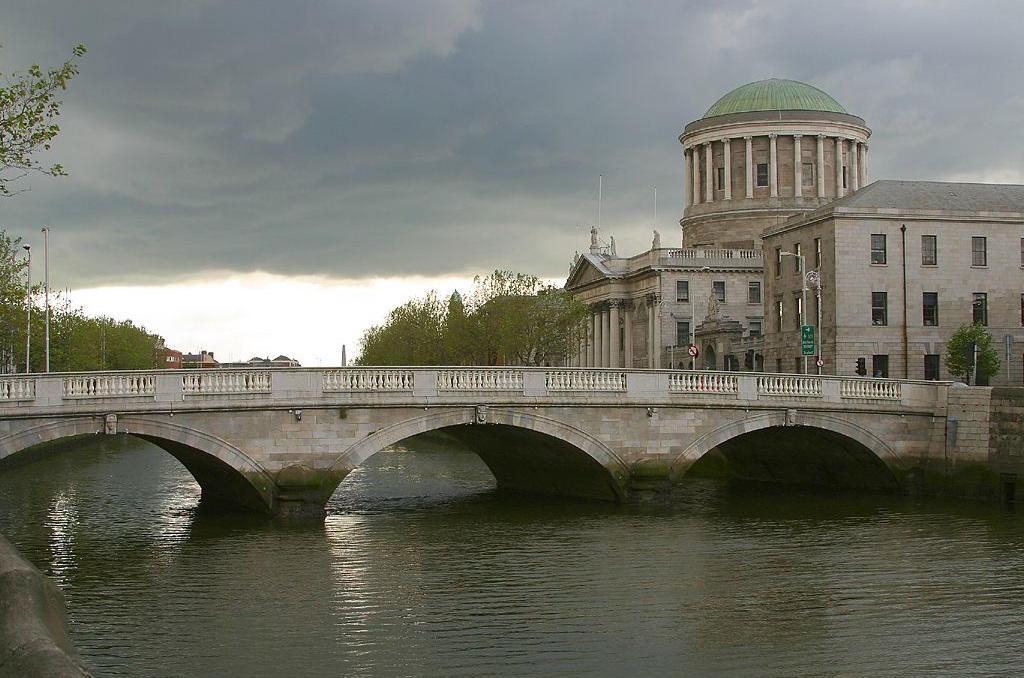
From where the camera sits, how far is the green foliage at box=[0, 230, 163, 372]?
193 ft

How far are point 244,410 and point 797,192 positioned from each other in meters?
79.2

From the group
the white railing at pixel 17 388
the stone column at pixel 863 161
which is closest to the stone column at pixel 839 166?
the stone column at pixel 863 161

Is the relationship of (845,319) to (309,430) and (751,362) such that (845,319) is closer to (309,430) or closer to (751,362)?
(751,362)

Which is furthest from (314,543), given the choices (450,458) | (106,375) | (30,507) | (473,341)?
(473,341)

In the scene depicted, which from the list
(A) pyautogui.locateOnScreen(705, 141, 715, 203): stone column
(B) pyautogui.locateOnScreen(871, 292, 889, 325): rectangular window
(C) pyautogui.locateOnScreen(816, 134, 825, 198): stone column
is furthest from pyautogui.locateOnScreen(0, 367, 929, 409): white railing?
(A) pyautogui.locateOnScreen(705, 141, 715, 203): stone column

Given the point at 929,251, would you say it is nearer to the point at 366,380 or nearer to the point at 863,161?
the point at 366,380

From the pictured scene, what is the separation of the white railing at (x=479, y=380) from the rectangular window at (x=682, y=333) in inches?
2435

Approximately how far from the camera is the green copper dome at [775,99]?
359ft

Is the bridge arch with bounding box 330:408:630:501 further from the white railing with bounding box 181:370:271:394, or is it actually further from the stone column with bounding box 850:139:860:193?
the stone column with bounding box 850:139:860:193

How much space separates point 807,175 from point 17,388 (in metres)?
85.3

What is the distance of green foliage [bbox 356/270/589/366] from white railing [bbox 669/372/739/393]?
4073 cm

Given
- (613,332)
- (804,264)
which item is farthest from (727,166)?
(804,264)

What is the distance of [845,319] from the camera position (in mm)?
65750

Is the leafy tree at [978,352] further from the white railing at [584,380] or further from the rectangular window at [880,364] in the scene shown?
the white railing at [584,380]
